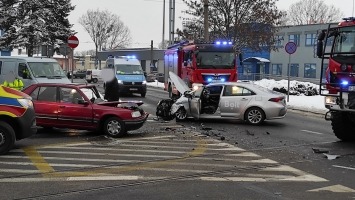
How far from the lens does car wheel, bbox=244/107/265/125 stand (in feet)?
46.4

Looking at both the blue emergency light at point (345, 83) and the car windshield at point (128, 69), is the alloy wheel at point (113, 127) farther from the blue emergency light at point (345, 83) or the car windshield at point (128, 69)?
the car windshield at point (128, 69)

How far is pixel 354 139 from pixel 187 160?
525cm

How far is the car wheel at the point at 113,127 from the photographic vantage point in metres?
11.2

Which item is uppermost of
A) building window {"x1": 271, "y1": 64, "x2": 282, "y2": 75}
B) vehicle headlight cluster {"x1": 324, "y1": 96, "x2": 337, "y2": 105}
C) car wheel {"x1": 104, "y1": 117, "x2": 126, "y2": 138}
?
building window {"x1": 271, "y1": 64, "x2": 282, "y2": 75}

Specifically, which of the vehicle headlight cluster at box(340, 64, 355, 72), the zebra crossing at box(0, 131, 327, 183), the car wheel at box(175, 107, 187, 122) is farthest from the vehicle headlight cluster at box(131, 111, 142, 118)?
the vehicle headlight cluster at box(340, 64, 355, 72)

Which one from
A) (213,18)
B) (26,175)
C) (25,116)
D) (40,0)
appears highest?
(40,0)

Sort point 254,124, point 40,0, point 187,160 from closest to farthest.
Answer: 1. point 187,160
2. point 254,124
3. point 40,0

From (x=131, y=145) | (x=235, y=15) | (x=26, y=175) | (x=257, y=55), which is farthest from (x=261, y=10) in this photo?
(x=26, y=175)

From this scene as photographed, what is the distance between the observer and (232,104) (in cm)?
1423

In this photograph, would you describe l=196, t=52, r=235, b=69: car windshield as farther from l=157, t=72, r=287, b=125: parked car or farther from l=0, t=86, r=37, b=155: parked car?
l=0, t=86, r=37, b=155: parked car

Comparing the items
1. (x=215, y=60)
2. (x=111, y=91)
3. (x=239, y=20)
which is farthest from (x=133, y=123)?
(x=239, y=20)

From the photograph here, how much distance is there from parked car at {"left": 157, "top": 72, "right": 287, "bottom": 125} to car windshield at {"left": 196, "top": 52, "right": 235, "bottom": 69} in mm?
5482

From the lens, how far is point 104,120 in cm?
1134

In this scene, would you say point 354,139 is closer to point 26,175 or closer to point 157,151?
point 157,151
